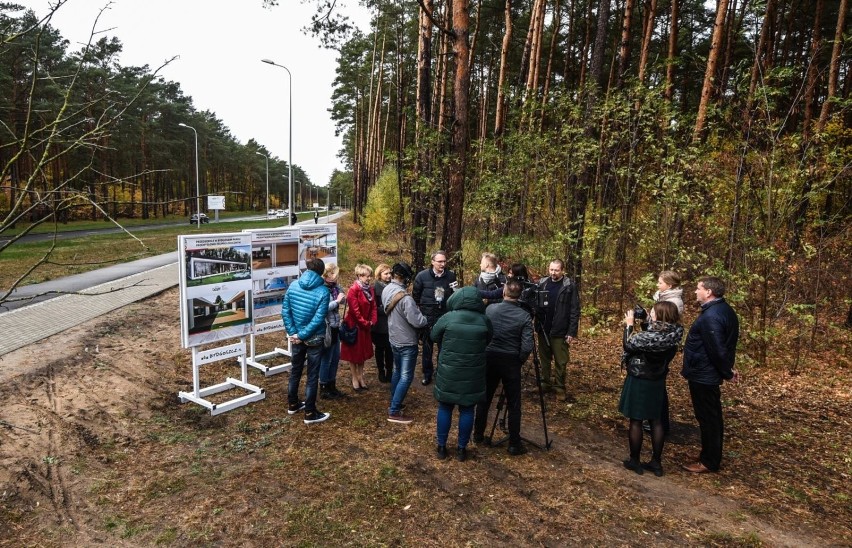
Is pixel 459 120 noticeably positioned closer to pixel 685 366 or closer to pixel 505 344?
pixel 505 344

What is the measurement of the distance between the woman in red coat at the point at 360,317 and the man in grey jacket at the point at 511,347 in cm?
193

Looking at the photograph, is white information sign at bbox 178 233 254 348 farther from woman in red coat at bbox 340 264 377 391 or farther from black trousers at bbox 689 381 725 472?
black trousers at bbox 689 381 725 472

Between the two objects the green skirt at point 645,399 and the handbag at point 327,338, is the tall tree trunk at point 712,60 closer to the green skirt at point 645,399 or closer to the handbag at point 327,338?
the green skirt at point 645,399

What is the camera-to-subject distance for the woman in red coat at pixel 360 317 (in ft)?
20.4

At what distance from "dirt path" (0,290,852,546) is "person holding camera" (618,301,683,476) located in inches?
14.9

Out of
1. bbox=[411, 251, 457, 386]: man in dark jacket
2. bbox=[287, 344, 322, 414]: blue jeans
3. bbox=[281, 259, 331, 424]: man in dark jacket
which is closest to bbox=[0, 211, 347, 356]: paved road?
bbox=[281, 259, 331, 424]: man in dark jacket

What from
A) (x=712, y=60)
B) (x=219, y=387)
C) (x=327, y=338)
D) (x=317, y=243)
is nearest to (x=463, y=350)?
(x=327, y=338)

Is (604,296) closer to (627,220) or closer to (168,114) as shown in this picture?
(627,220)

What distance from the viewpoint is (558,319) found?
20.5ft

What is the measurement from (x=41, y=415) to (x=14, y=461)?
1042mm

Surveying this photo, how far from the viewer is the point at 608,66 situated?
2000 cm

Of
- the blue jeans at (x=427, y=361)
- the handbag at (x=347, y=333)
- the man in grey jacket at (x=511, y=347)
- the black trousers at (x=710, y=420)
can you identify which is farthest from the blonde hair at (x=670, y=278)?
the handbag at (x=347, y=333)

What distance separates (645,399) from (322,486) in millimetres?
3103

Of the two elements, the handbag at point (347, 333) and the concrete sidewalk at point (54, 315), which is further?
the concrete sidewalk at point (54, 315)
